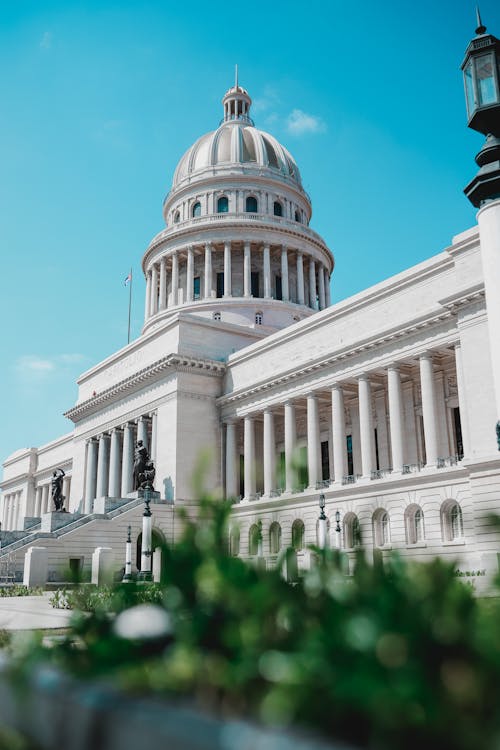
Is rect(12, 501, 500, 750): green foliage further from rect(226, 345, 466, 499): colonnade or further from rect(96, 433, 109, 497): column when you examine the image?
rect(96, 433, 109, 497): column

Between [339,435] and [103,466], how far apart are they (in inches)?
994

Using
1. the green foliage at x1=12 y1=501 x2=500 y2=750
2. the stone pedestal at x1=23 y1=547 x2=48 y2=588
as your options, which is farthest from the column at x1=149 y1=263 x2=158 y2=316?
the green foliage at x1=12 y1=501 x2=500 y2=750

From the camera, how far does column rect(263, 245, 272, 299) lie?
2667 inches

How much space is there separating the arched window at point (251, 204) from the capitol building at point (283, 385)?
147 millimetres

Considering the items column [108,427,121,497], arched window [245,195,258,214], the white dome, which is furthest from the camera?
the white dome

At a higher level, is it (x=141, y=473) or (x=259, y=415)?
(x=259, y=415)

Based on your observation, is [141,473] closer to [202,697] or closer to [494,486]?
[494,486]

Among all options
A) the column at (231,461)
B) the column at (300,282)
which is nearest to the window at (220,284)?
the column at (300,282)

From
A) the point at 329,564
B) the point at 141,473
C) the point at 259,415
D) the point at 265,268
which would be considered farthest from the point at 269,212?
the point at 329,564

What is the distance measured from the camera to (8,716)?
2.66m

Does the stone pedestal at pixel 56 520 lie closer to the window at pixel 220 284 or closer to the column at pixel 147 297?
the window at pixel 220 284

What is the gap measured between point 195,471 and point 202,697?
2.87ft

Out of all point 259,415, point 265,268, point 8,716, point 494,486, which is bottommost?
point 8,716

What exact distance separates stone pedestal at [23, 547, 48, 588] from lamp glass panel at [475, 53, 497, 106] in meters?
33.8
